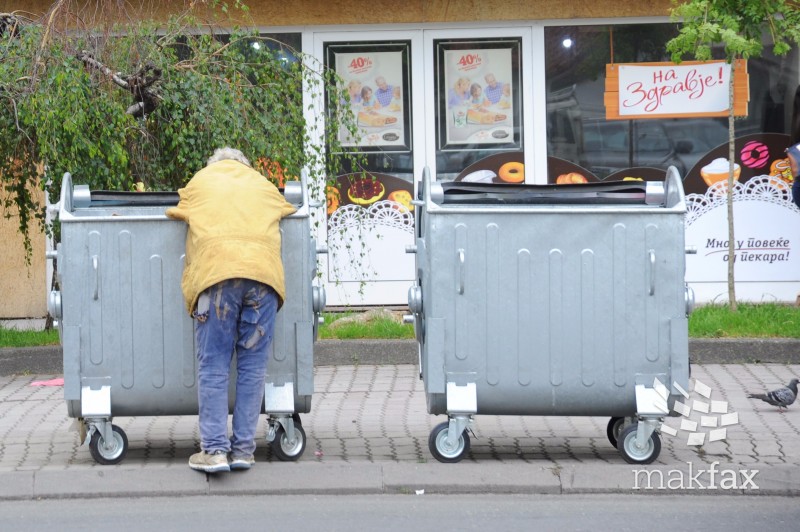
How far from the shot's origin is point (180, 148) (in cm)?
832

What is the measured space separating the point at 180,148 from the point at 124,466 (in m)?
3.00

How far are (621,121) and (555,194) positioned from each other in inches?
228

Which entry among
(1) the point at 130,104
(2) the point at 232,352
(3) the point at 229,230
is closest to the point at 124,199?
(3) the point at 229,230

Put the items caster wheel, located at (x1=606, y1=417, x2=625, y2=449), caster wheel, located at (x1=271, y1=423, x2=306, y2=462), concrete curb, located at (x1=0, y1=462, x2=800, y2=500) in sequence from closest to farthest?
concrete curb, located at (x1=0, y1=462, x2=800, y2=500), caster wheel, located at (x1=271, y1=423, x2=306, y2=462), caster wheel, located at (x1=606, y1=417, x2=625, y2=449)

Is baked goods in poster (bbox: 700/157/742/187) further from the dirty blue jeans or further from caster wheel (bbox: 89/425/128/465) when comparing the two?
caster wheel (bbox: 89/425/128/465)

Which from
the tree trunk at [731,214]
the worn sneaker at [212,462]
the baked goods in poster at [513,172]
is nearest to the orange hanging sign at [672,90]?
the tree trunk at [731,214]

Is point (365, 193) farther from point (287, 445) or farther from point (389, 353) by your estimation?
point (287, 445)

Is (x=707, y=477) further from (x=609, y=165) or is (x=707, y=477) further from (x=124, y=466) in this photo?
(x=609, y=165)

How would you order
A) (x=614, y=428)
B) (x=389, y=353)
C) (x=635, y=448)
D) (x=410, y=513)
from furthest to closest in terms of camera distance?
1. (x=389, y=353)
2. (x=614, y=428)
3. (x=635, y=448)
4. (x=410, y=513)

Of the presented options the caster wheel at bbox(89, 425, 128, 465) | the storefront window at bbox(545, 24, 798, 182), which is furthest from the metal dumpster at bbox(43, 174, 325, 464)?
the storefront window at bbox(545, 24, 798, 182)

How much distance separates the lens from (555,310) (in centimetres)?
573

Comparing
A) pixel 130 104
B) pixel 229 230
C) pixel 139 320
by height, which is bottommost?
pixel 139 320

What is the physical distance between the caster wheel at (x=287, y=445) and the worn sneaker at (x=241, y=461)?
24cm

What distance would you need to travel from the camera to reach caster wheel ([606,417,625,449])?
20.5 feet
